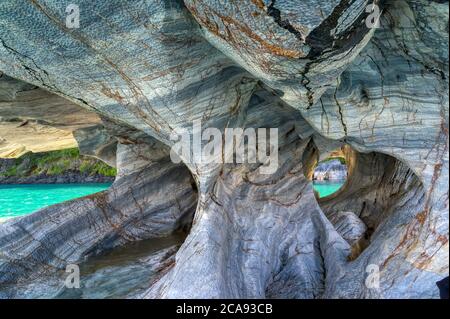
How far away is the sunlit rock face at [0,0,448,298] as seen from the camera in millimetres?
3367

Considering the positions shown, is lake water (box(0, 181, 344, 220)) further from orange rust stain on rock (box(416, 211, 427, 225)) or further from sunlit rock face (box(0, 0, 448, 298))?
orange rust stain on rock (box(416, 211, 427, 225))

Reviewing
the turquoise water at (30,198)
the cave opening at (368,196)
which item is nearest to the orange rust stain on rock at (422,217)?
the cave opening at (368,196)

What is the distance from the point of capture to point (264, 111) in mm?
5785

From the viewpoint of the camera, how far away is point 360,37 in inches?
125

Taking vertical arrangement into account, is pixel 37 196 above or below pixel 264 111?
above

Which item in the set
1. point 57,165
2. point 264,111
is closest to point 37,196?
point 57,165

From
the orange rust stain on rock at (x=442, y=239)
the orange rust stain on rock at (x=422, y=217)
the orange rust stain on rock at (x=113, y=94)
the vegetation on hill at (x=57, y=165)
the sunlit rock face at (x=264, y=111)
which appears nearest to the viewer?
the sunlit rock face at (x=264, y=111)

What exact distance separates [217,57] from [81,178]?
31.8 meters

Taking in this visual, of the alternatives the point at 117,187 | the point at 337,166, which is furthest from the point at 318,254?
the point at 337,166

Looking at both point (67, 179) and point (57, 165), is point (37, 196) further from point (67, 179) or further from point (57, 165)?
point (57, 165)

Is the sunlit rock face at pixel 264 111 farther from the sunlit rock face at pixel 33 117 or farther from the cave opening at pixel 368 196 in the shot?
the sunlit rock face at pixel 33 117

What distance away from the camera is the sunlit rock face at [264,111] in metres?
3.37

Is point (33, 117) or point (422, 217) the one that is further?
point (33, 117)

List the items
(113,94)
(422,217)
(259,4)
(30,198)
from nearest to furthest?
(259,4) → (422,217) → (113,94) → (30,198)
